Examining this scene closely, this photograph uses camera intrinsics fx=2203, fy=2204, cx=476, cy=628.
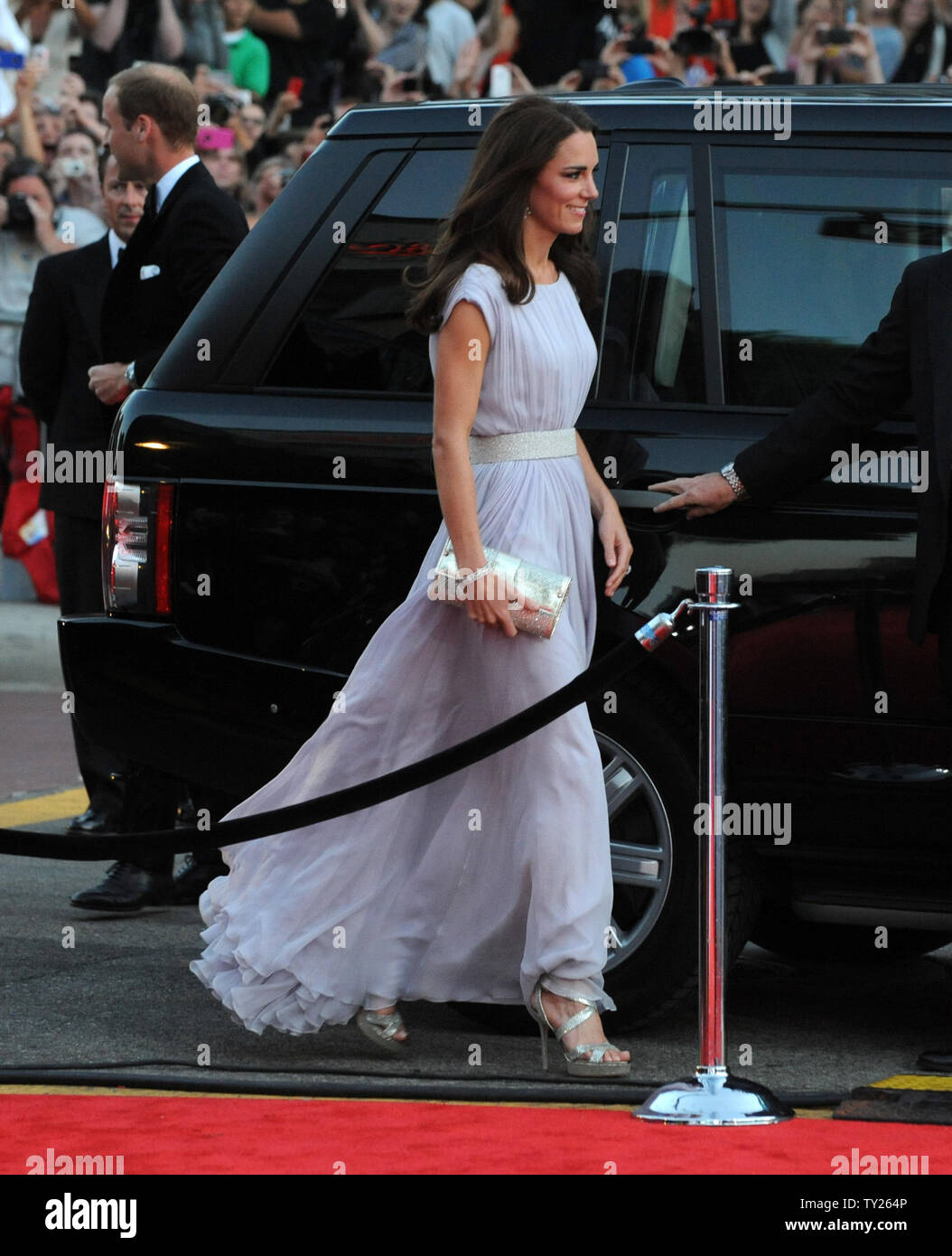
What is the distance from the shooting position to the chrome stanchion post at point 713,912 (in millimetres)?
3855

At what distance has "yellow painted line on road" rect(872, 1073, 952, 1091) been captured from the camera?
424 centimetres

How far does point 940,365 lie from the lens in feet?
14.0

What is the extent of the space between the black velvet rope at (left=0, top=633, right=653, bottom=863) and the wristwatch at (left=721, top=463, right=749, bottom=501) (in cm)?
43

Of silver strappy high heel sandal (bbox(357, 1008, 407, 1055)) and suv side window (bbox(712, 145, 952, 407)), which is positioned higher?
suv side window (bbox(712, 145, 952, 407))

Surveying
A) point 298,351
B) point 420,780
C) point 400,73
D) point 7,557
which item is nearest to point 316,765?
point 420,780

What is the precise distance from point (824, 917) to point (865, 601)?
671 millimetres

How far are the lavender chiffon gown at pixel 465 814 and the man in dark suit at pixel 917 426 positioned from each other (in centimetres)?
37

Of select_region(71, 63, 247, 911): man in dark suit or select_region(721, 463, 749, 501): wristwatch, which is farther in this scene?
select_region(71, 63, 247, 911): man in dark suit

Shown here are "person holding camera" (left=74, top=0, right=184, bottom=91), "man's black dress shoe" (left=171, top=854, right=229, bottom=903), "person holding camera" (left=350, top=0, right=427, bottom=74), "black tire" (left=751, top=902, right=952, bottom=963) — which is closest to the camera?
"black tire" (left=751, top=902, right=952, bottom=963)

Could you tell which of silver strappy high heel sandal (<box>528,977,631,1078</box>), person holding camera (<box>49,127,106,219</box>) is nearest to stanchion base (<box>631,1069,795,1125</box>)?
silver strappy high heel sandal (<box>528,977,631,1078</box>)

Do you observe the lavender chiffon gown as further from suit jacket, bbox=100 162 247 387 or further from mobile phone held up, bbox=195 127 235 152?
mobile phone held up, bbox=195 127 235 152

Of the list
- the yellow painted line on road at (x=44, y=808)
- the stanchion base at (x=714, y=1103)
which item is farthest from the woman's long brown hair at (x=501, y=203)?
the yellow painted line on road at (x=44, y=808)

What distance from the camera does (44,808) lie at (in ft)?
25.5

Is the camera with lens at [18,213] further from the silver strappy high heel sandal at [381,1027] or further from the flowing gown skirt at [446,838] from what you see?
the silver strappy high heel sandal at [381,1027]
